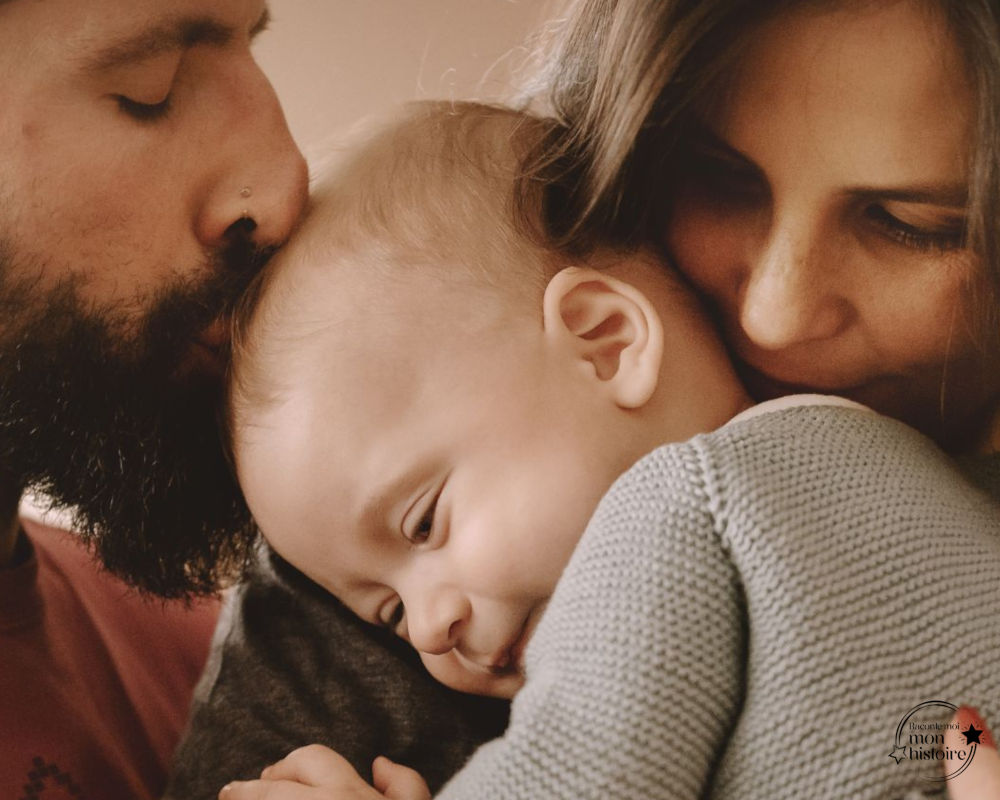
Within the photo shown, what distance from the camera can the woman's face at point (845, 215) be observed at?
27.5 inches

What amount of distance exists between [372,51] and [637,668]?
132 cm

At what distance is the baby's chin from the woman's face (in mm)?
384

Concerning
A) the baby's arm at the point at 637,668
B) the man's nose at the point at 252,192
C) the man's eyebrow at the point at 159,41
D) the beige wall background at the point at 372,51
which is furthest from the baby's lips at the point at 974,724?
the beige wall background at the point at 372,51

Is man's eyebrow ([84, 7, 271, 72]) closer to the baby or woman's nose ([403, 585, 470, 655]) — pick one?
the baby

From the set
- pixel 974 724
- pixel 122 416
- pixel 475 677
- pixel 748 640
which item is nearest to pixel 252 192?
pixel 122 416

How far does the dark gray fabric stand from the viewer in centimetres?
91

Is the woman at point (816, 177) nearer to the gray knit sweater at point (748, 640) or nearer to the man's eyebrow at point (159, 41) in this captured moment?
the gray knit sweater at point (748, 640)

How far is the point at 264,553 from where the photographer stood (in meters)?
1.11

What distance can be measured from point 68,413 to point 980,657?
850 mm

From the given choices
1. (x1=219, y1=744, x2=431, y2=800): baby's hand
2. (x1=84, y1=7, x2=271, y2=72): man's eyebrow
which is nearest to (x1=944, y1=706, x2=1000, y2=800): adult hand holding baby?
(x1=219, y1=744, x2=431, y2=800): baby's hand

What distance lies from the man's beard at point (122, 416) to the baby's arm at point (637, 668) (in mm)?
510

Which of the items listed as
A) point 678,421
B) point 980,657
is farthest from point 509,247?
point 980,657

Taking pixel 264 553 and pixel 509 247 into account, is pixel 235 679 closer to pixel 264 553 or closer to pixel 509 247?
pixel 264 553

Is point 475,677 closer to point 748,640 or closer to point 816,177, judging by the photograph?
point 748,640
